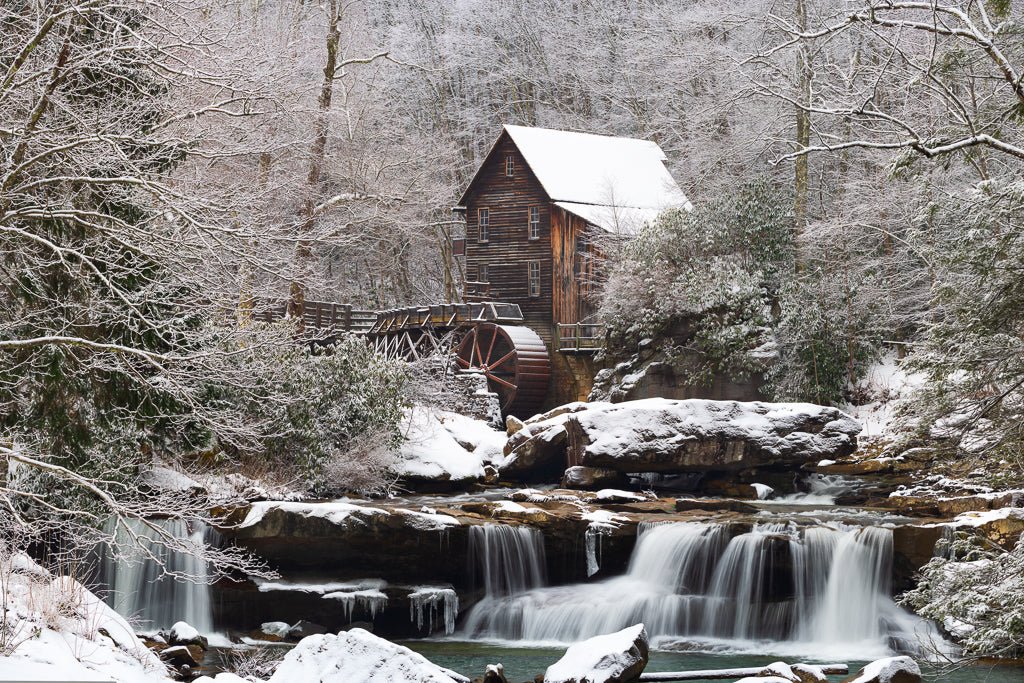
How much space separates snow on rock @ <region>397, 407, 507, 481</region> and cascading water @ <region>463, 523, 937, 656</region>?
19.3ft

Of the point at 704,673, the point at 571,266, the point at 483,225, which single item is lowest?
the point at 704,673

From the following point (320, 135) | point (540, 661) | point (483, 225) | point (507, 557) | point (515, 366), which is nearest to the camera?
point (540, 661)

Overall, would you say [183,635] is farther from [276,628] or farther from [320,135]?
[320,135]

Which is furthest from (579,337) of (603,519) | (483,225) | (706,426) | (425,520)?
(425,520)

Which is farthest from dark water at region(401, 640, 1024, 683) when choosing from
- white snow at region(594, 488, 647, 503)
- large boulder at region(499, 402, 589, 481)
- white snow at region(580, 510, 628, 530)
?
large boulder at region(499, 402, 589, 481)

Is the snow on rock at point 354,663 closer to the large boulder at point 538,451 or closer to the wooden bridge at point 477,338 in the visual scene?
the large boulder at point 538,451

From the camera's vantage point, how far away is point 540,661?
12883 millimetres

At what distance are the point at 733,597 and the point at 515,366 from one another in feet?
56.1

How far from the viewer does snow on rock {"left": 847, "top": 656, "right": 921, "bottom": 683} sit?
9453 mm

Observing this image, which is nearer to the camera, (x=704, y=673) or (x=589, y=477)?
(x=704, y=673)

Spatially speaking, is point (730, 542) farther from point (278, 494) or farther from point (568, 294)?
point (568, 294)

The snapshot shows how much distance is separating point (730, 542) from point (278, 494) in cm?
740

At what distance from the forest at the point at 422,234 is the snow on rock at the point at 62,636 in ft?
0.68


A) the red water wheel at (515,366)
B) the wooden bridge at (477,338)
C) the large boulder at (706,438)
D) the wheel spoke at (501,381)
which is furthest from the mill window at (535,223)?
the large boulder at (706,438)
